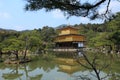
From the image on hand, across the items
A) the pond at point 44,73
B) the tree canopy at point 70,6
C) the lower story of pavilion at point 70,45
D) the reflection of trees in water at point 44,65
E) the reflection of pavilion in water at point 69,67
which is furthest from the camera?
the lower story of pavilion at point 70,45

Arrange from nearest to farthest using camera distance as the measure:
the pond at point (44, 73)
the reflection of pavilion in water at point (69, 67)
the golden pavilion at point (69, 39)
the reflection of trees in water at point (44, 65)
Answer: the pond at point (44, 73) → the reflection of pavilion in water at point (69, 67) → the reflection of trees in water at point (44, 65) → the golden pavilion at point (69, 39)

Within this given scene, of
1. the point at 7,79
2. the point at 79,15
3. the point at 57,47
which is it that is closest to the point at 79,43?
the point at 57,47

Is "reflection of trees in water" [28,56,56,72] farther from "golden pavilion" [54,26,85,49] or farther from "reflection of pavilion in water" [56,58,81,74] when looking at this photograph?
"golden pavilion" [54,26,85,49]

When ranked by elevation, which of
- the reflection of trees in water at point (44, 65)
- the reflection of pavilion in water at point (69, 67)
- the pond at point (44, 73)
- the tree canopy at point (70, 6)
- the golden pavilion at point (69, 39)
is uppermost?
the tree canopy at point (70, 6)

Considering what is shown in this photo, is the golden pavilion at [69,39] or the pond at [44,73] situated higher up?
the golden pavilion at [69,39]

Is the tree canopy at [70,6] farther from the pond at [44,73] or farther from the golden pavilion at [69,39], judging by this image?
the golden pavilion at [69,39]

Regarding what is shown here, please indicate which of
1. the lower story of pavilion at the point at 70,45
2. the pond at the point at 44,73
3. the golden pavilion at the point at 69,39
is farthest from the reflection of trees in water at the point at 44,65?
the golden pavilion at the point at 69,39

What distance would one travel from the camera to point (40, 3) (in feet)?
9.91

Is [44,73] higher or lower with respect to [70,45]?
higher

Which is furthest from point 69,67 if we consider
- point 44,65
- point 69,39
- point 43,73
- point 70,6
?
point 69,39

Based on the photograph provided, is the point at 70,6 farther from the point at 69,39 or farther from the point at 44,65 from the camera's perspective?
the point at 69,39

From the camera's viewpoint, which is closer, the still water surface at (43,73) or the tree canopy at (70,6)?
the tree canopy at (70,6)

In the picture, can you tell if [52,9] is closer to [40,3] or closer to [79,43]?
[40,3]

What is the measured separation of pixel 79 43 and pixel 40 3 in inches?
1309
